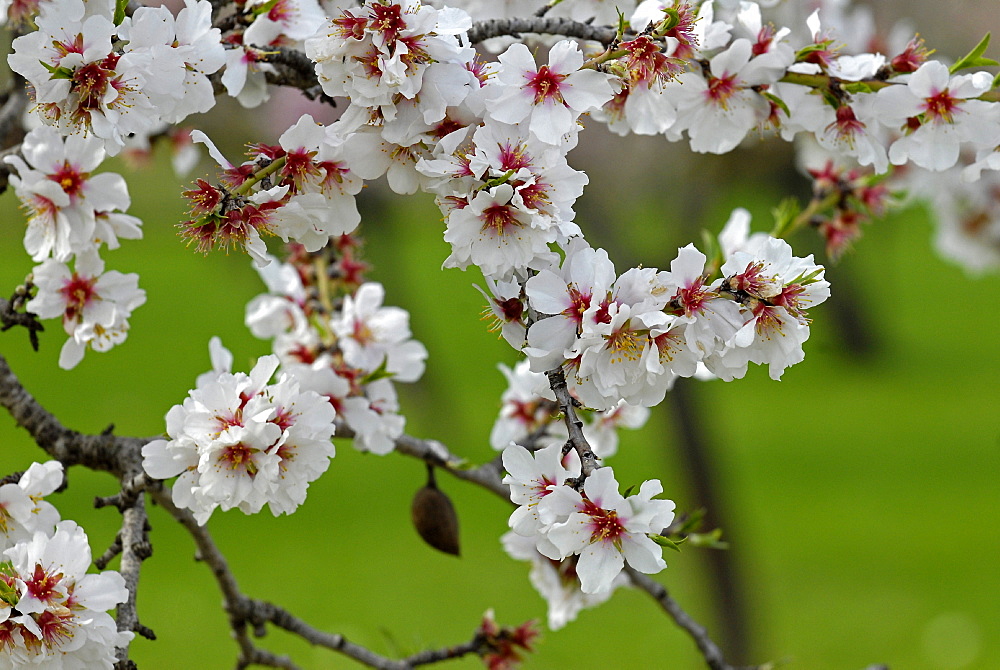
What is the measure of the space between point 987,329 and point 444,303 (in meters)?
7.60

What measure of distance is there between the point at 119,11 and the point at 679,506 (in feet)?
15.6

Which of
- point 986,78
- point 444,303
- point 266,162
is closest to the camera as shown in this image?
point 266,162

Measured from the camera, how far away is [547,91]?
1117 mm

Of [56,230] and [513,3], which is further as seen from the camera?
[513,3]

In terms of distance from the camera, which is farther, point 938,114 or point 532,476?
point 938,114

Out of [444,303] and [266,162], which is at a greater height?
[444,303]

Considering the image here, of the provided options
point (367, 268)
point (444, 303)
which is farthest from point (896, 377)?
point (367, 268)

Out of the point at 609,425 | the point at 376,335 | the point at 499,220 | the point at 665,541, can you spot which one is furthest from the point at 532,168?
the point at 609,425

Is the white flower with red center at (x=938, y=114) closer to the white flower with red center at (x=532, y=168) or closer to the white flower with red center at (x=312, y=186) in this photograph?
the white flower with red center at (x=532, y=168)

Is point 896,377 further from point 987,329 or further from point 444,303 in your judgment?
point 444,303

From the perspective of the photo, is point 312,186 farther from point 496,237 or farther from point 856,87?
point 856,87

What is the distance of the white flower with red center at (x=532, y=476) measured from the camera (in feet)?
3.57

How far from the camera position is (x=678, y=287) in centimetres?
109

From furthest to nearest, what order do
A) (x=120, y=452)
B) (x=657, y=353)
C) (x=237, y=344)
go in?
1. (x=237, y=344)
2. (x=120, y=452)
3. (x=657, y=353)
